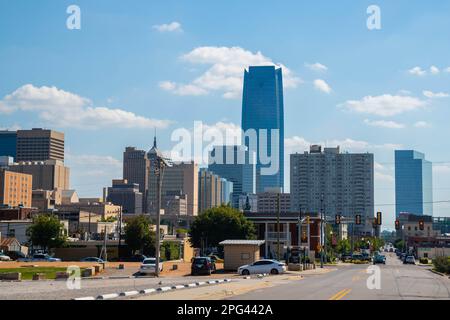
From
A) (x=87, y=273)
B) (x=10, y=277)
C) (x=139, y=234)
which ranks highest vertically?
(x=139, y=234)

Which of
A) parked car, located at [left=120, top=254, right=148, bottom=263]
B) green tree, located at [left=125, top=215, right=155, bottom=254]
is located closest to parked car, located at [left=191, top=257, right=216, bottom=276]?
parked car, located at [left=120, top=254, right=148, bottom=263]

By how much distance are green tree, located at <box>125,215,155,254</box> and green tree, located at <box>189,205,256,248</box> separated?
11.3m

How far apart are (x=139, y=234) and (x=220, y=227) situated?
14.3 metres

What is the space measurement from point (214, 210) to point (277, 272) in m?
42.9

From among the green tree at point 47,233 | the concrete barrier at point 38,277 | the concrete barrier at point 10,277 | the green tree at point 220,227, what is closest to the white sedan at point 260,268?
the concrete barrier at point 38,277

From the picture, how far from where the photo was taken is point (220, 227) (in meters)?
98.4

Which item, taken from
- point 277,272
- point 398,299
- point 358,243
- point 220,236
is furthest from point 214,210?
point 358,243

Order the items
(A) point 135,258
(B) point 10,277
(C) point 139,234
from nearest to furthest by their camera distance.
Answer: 1. (B) point 10,277
2. (C) point 139,234
3. (A) point 135,258

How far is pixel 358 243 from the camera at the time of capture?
639ft

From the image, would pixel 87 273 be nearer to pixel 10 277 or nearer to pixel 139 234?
pixel 10 277

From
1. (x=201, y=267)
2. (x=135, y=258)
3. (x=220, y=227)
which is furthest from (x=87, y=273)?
(x=220, y=227)

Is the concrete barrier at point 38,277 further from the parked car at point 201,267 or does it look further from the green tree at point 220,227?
the green tree at point 220,227
